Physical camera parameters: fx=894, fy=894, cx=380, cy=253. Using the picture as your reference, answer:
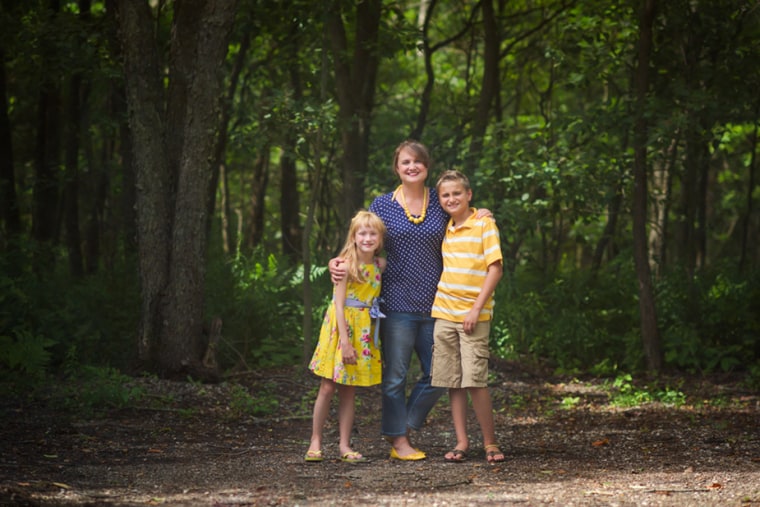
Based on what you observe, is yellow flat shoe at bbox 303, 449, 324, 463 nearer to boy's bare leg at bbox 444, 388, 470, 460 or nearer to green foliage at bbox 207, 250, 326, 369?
boy's bare leg at bbox 444, 388, 470, 460

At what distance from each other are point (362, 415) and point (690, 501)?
4.05 m

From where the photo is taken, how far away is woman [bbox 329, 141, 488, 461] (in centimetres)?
575

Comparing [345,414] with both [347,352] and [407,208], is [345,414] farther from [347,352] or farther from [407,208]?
[407,208]

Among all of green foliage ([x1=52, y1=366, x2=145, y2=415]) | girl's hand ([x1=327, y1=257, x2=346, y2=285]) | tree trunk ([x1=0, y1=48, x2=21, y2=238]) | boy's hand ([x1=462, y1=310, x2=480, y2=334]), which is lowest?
green foliage ([x1=52, y1=366, x2=145, y2=415])

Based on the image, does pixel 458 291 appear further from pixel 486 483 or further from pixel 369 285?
Result: pixel 486 483

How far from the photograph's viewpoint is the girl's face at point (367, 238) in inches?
221

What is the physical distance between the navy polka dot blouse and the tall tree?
10.5 ft

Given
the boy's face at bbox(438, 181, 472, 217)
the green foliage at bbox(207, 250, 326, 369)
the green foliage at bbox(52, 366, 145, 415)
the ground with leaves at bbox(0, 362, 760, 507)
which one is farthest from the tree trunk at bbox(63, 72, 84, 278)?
the boy's face at bbox(438, 181, 472, 217)

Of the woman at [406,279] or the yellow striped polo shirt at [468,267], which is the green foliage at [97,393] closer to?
the woman at [406,279]

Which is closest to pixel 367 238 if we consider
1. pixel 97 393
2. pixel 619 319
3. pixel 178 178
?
pixel 97 393

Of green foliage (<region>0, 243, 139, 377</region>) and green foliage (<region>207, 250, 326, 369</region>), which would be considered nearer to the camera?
green foliage (<region>0, 243, 139, 377</region>)

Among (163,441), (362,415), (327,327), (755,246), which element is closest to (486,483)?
(327,327)

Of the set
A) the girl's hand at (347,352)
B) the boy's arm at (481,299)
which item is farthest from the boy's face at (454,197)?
the girl's hand at (347,352)

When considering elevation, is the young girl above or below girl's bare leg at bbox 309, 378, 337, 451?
above
